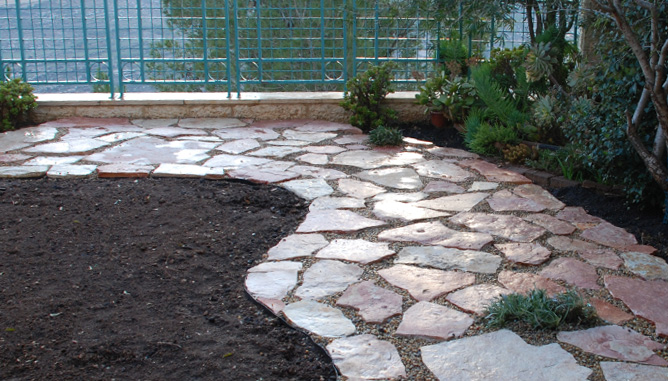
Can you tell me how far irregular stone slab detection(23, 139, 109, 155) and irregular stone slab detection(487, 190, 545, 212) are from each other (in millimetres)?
3728

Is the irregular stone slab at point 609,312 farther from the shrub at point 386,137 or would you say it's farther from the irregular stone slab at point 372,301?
the shrub at point 386,137

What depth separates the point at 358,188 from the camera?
4.98 metres

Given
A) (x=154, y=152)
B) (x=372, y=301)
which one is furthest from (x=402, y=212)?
(x=154, y=152)

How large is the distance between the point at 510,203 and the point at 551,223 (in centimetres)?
45

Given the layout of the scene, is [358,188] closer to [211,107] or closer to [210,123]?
[210,123]

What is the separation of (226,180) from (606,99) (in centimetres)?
288

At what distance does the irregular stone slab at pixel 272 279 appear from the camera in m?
3.19

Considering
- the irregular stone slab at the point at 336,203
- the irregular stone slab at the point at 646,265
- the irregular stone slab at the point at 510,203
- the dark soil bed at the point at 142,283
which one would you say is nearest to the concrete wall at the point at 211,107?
the dark soil bed at the point at 142,283

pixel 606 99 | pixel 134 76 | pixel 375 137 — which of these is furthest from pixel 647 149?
pixel 134 76

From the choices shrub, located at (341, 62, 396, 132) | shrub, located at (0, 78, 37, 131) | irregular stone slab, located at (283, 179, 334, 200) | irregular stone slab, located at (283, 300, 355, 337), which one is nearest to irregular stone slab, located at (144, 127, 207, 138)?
shrub, located at (0, 78, 37, 131)

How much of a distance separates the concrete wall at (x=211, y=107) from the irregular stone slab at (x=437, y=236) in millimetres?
3502

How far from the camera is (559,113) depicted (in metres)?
5.50

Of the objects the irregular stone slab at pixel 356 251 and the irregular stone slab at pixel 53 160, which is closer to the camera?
the irregular stone slab at pixel 356 251

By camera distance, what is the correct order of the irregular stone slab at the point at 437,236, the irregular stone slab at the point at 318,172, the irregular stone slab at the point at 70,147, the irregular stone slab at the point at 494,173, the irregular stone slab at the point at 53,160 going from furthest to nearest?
the irregular stone slab at the point at 70,147 → the irregular stone slab at the point at 53,160 → the irregular stone slab at the point at 318,172 → the irregular stone slab at the point at 494,173 → the irregular stone slab at the point at 437,236
